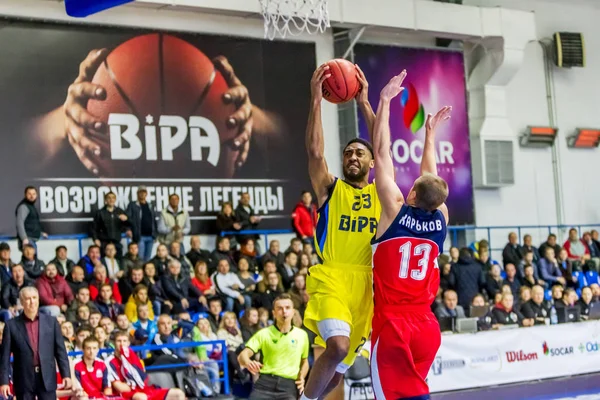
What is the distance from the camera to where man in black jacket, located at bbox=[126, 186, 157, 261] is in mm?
18219

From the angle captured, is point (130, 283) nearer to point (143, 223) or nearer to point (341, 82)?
point (143, 223)

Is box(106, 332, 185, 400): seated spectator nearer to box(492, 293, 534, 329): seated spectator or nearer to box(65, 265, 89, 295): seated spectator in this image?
box(65, 265, 89, 295): seated spectator

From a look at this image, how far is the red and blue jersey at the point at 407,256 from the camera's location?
25.3 ft

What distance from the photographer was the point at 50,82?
18656 mm

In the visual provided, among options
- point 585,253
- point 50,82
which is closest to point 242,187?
point 50,82

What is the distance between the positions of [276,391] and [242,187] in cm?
895

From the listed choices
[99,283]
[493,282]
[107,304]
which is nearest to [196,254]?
[99,283]

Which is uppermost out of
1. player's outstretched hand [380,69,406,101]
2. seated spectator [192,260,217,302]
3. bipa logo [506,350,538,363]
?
player's outstretched hand [380,69,406,101]

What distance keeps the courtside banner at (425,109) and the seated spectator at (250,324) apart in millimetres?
7377

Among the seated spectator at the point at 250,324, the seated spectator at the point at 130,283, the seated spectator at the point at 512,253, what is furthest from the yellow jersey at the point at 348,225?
the seated spectator at the point at 512,253

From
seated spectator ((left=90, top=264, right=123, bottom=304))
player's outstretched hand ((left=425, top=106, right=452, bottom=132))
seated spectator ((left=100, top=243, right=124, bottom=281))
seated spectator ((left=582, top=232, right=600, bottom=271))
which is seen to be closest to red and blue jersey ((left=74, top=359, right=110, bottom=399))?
seated spectator ((left=90, top=264, right=123, bottom=304))

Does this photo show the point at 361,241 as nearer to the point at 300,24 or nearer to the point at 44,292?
the point at 44,292

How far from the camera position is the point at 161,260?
17.5 meters

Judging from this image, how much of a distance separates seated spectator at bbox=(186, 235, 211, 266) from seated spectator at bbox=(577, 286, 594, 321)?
23.3 ft
